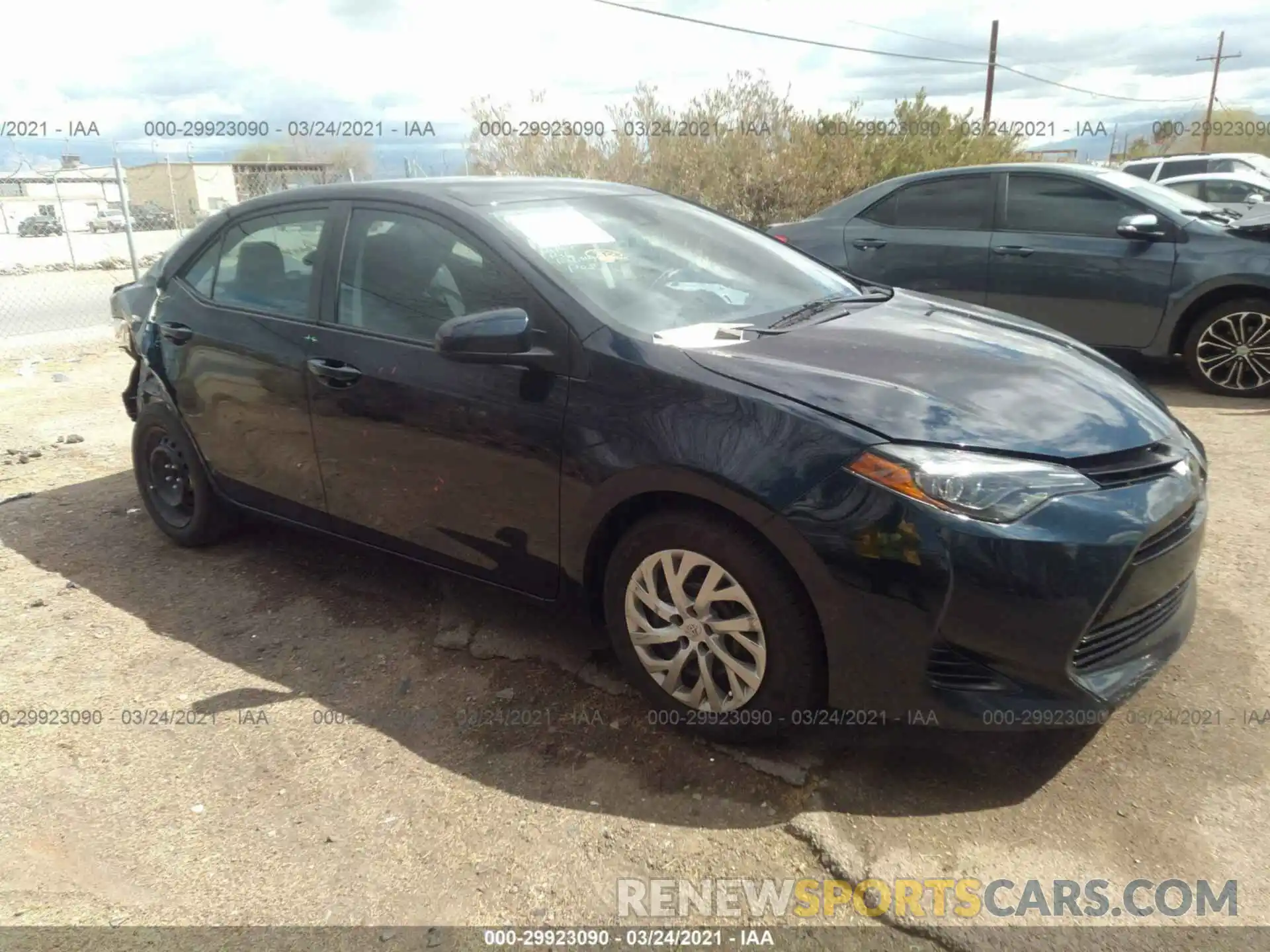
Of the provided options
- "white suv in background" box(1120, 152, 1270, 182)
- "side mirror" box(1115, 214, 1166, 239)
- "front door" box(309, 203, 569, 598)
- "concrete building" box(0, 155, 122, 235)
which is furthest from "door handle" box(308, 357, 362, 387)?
"white suv in background" box(1120, 152, 1270, 182)

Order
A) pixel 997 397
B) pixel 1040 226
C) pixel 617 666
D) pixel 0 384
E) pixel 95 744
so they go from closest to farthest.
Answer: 1. pixel 997 397
2. pixel 95 744
3. pixel 617 666
4. pixel 1040 226
5. pixel 0 384

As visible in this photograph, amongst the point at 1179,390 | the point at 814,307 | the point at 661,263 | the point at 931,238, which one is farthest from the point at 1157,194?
the point at 661,263

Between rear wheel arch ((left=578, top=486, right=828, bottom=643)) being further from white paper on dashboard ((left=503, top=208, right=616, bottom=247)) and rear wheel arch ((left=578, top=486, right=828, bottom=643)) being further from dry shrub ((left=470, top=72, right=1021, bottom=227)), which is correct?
dry shrub ((left=470, top=72, right=1021, bottom=227))

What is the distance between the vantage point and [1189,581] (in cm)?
274

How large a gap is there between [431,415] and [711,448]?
42.5 inches

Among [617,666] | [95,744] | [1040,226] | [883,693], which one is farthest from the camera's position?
[1040,226]

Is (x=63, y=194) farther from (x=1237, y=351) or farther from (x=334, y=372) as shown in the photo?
(x=1237, y=351)

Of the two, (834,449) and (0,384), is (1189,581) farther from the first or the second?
(0,384)

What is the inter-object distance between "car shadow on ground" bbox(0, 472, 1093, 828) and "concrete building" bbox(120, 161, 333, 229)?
4786mm

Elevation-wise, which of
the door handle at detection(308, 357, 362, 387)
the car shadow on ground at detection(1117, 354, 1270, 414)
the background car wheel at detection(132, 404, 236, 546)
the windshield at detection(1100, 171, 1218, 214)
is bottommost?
the car shadow on ground at detection(1117, 354, 1270, 414)

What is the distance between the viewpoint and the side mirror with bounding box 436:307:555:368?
278 centimetres

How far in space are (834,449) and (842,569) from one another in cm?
30

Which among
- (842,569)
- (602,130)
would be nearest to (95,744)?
(842,569)

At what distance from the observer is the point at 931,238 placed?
7098mm
